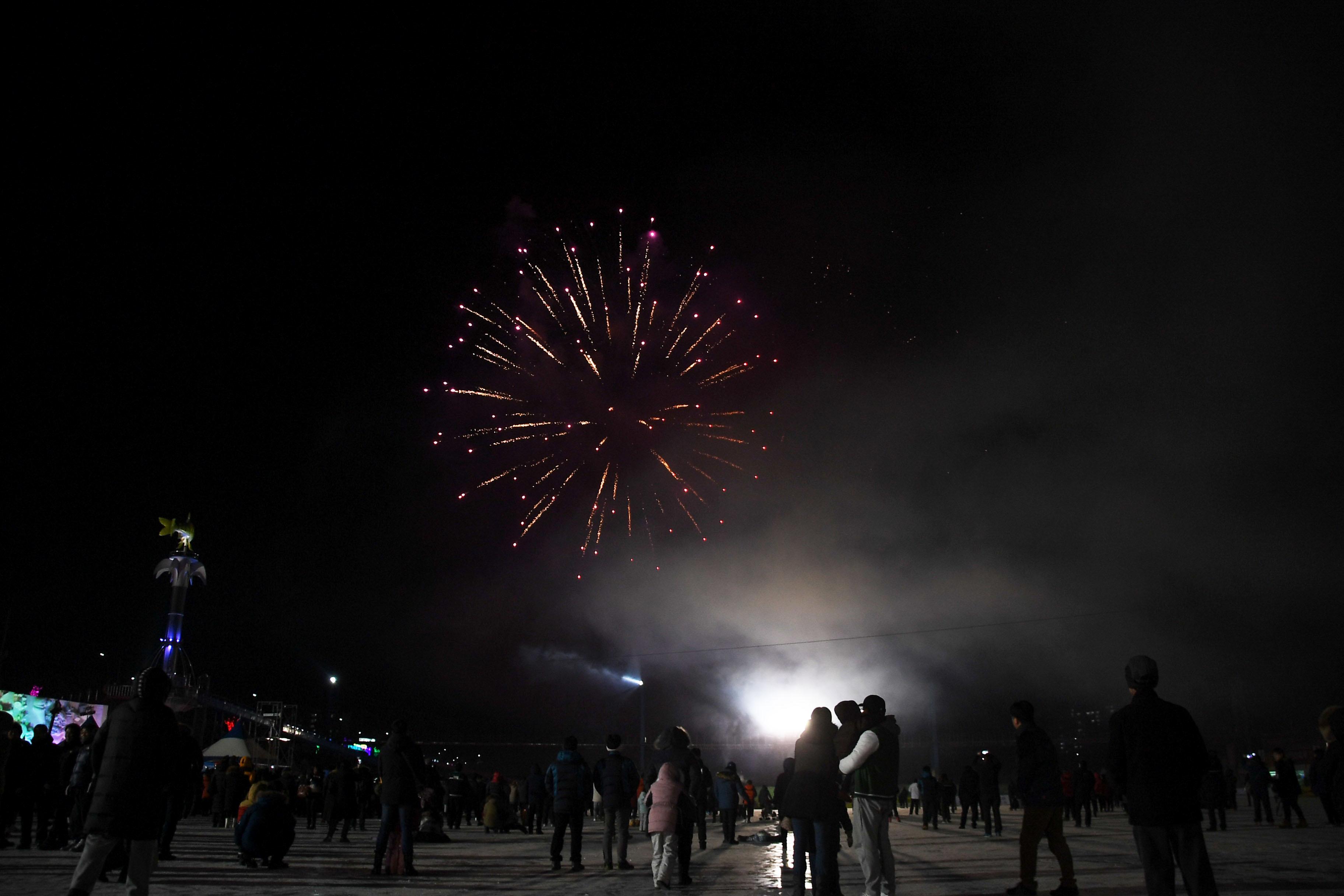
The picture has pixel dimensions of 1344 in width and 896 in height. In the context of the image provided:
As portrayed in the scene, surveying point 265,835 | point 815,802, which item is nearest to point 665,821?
point 815,802

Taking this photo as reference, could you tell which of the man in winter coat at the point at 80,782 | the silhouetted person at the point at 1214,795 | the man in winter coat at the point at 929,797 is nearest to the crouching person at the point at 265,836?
the man in winter coat at the point at 80,782

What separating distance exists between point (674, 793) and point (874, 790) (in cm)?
258

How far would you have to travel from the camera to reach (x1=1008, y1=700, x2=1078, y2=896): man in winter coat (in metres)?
7.58

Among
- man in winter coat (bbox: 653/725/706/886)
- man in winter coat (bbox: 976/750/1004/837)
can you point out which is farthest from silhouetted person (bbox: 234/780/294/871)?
man in winter coat (bbox: 976/750/1004/837)

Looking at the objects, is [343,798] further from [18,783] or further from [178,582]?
[178,582]

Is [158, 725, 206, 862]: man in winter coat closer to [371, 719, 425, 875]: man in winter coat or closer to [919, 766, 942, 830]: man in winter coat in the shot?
[371, 719, 425, 875]: man in winter coat

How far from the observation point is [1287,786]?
56.0 feet

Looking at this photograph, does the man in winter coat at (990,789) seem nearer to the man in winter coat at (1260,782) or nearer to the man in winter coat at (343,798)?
the man in winter coat at (1260,782)

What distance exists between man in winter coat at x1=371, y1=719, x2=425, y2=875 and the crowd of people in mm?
19

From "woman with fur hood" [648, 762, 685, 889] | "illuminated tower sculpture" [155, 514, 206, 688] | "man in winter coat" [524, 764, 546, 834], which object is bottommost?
"man in winter coat" [524, 764, 546, 834]

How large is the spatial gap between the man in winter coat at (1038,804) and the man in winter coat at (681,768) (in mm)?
3120

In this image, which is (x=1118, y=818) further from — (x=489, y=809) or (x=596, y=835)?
(x=489, y=809)

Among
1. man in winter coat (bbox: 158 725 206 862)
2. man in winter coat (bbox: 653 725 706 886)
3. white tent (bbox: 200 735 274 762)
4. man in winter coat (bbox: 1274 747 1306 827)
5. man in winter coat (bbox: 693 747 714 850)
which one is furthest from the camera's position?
white tent (bbox: 200 735 274 762)

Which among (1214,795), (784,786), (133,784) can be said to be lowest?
→ (1214,795)
